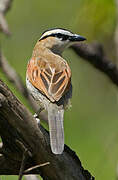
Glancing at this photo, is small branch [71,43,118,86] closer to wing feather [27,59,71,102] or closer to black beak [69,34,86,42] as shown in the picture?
black beak [69,34,86,42]

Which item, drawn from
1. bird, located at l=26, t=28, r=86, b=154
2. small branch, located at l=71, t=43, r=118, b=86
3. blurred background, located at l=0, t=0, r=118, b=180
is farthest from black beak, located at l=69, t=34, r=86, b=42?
blurred background, located at l=0, t=0, r=118, b=180

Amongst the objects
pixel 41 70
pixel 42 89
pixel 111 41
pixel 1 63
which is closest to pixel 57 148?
pixel 42 89

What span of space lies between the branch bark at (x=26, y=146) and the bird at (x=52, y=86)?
0.14 metres

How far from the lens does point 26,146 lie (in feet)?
15.8

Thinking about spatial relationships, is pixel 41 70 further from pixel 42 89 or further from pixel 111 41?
Result: pixel 111 41

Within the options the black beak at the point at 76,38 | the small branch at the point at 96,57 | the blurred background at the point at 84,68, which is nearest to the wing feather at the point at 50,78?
the black beak at the point at 76,38

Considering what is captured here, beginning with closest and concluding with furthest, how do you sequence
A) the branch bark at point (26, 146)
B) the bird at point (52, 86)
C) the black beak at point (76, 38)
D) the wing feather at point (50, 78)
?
the branch bark at point (26, 146) < the bird at point (52, 86) < the wing feather at point (50, 78) < the black beak at point (76, 38)

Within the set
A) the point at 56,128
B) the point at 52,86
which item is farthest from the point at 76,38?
the point at 56,128

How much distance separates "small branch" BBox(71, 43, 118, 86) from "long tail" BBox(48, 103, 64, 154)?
2.10 meters

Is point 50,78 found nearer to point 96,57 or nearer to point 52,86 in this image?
point 52,86

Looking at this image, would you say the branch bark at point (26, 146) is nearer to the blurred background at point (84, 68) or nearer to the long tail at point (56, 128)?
the long tail at point (56, 128)

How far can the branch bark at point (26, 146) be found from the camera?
466 cm

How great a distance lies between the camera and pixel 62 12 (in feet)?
35.1

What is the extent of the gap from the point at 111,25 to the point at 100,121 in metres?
2.60
